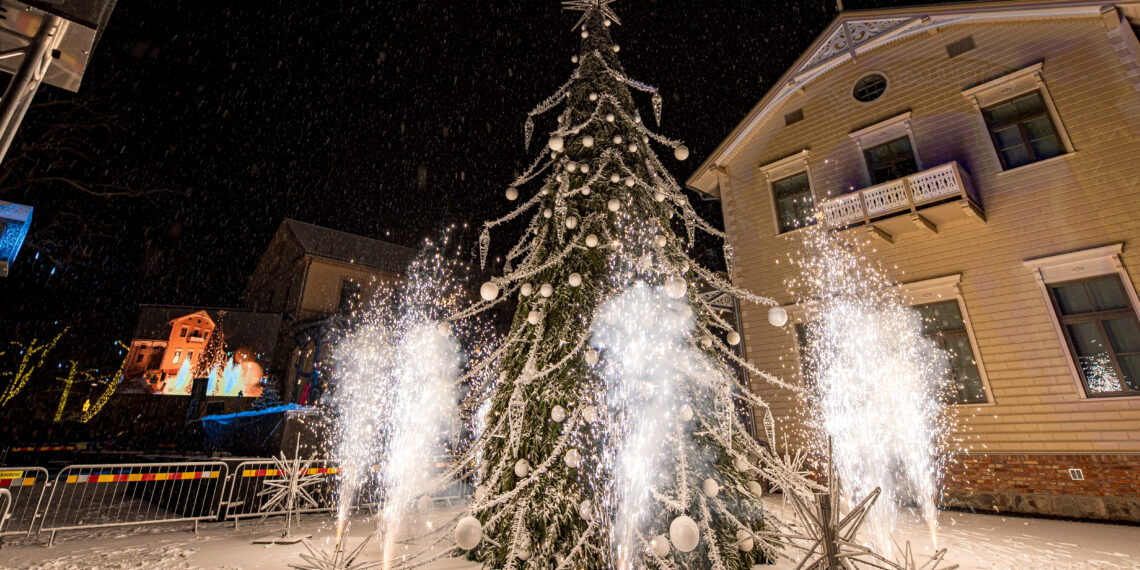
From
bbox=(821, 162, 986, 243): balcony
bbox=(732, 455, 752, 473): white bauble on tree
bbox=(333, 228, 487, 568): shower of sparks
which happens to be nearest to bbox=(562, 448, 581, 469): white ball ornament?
bbox=(333, 228, 487, 568): shower of sparks

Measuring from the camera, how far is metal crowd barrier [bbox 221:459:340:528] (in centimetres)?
831

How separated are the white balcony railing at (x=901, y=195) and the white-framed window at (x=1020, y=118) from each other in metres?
1.09

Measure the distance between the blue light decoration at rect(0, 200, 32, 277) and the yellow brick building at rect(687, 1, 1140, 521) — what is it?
1520 cm

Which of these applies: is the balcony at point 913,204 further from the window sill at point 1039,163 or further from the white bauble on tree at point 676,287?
the white bauble on tree at point 676,287

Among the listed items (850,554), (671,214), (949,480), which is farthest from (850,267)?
(850,554)

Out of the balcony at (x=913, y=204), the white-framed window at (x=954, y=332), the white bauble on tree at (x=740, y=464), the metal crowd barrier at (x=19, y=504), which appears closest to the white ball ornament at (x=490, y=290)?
the white bauble on tree at (x=740, y=464)

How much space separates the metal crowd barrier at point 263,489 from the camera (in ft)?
27.3

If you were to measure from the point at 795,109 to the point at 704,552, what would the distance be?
42.2 feet

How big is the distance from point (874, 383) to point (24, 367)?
40.1 m

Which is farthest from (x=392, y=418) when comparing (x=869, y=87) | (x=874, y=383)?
(x=869, y=87)

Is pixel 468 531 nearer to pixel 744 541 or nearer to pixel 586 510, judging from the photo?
pixel 586 510

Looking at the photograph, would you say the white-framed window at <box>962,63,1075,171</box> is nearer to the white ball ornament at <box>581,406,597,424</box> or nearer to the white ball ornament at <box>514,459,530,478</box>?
the white ball ornament at <box>581,406,597,424</box>

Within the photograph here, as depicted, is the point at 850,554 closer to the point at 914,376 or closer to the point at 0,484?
the point at 914,376

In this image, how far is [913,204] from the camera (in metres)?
9.45
